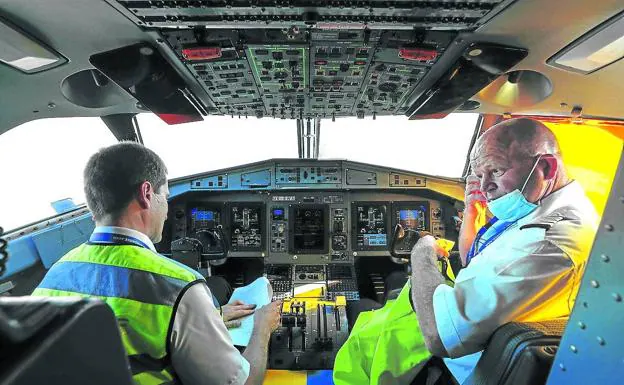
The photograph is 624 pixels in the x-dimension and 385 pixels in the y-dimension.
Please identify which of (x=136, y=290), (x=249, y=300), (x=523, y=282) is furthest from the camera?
(x=249, y=300)

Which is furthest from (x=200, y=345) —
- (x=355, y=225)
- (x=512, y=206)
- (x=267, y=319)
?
(x=355, y=225)

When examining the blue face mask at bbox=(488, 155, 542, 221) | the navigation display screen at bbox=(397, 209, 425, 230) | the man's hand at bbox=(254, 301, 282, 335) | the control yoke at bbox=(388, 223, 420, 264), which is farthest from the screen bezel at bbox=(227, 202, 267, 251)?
the blue face mask at bbox=(488, 155, 542, 221)

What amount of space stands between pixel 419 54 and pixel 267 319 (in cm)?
135

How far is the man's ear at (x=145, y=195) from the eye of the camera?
152 centimetres

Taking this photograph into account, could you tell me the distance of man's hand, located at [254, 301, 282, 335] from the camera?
1.99 metres

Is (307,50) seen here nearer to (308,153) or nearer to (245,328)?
(245,328)

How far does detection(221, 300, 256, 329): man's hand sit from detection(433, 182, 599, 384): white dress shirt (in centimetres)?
105

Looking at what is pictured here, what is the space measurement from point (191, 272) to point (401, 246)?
3.31 metres

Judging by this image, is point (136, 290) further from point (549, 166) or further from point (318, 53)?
point (549, 166)

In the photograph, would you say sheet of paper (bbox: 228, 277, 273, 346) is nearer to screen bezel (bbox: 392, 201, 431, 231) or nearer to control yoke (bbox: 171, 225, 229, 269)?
control yoke (bbox: 171, 225, 229, 269)

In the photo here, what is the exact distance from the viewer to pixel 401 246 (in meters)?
4.43

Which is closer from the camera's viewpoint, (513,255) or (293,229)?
(513,255)

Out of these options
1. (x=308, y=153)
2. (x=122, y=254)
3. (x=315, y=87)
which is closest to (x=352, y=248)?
(x=308, y=153)

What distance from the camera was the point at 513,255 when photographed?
4.88ft
